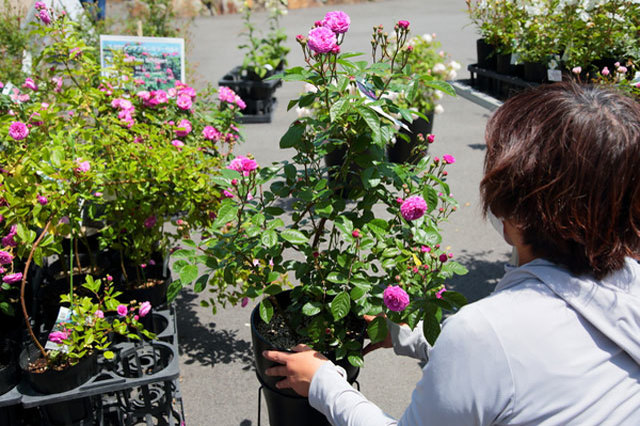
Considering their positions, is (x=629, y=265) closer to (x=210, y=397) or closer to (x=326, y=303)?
(x=326, y=303)

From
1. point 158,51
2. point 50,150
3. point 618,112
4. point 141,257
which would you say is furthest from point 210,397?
point 158,51

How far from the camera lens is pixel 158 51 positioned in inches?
138

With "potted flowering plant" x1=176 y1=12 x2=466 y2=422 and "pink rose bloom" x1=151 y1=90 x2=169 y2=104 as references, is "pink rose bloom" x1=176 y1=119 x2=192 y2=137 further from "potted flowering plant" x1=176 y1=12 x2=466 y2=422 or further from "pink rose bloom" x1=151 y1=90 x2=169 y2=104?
"potted flowering plant" x1=176 y1=12 x2=466 y2=422

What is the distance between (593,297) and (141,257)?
6.59 ft

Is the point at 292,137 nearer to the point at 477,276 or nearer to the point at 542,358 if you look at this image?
the point at 542,358

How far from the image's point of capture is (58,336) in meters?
1.70

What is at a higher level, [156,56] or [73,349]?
[156,56]

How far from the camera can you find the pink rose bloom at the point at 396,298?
129 centimetres

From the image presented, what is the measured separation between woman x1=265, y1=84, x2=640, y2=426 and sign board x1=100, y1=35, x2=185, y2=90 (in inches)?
118

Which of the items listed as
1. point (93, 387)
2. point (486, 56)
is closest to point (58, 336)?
point (93, 387)

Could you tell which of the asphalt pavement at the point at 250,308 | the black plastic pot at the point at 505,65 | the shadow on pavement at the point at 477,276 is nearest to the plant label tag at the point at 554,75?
the black plastic pot at the point at 505,65

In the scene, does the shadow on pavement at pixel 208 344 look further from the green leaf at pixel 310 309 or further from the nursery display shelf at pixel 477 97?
the nursery display shelf at pixel 477 97

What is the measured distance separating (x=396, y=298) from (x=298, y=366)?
299mm

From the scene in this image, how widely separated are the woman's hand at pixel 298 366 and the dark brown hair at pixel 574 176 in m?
0.63
